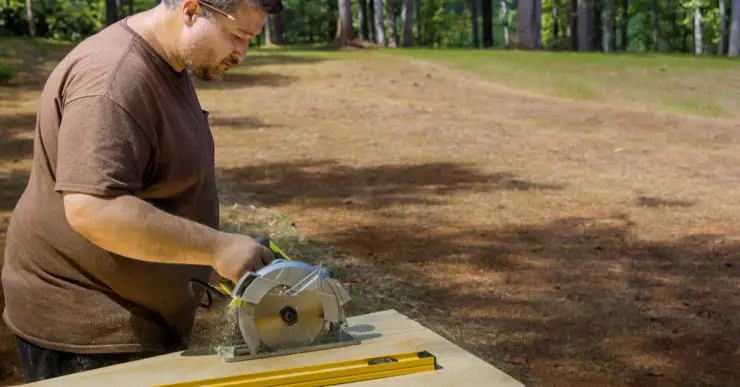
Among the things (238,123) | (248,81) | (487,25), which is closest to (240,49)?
(238,123)

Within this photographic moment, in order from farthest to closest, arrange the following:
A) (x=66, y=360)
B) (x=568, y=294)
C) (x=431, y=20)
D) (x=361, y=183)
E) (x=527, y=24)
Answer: (x=431, y=20) < (x=527, y=24) < (x=361, y=183) < (x=568, y=294) < (x=66, y=360)

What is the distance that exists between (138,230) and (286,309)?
430 millimetres

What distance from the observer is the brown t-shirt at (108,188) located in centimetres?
238

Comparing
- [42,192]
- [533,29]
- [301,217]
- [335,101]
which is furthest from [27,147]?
[533,29]

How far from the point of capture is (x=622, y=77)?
1923 cm

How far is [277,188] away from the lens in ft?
34.9

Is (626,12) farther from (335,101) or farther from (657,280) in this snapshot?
(657,280)

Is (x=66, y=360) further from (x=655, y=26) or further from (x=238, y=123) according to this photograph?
(x=655, y=26)

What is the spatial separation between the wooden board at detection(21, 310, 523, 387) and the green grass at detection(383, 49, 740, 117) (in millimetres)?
14127

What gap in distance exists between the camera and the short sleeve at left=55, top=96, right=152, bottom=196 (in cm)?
234

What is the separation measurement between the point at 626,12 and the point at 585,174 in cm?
4100

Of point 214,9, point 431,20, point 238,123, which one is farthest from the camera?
point 431,20

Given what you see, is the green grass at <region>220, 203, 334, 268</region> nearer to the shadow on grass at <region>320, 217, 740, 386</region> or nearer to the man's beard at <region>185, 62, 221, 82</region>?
the shadow on grass at <region>320, 217, 740, 386</region>

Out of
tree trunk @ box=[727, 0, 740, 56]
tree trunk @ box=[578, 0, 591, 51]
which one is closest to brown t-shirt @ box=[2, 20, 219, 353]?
tree trunk @ box=[578, 0, 591, 51]
